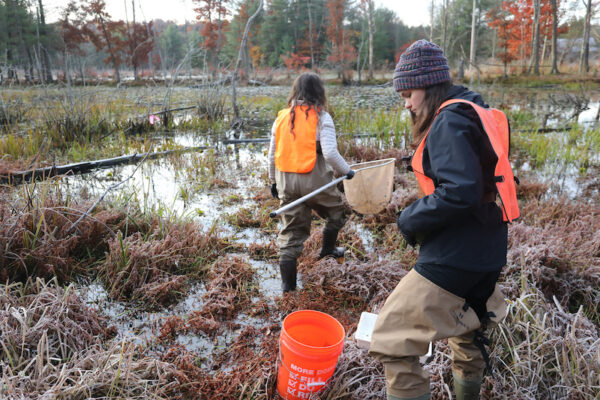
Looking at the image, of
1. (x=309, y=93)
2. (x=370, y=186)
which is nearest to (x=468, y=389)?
(x=370, y=186)

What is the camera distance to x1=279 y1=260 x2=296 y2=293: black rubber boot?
324 cm

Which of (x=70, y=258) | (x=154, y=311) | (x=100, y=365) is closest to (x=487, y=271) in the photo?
(x=100, y=365)

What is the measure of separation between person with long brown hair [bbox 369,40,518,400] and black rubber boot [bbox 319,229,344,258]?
1.87m

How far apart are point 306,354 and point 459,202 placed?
1067mm

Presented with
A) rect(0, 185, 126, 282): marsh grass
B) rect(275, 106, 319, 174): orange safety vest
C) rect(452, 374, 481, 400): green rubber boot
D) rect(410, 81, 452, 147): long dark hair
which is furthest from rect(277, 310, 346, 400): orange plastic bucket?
rect(0, 185, 126, 282): marsh grass

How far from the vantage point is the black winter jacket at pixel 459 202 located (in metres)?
1.53

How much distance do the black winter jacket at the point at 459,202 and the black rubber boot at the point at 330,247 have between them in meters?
1.90

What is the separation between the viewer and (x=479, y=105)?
1.68 m

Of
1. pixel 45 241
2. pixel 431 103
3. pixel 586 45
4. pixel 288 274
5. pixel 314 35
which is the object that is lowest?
pixel 288 274

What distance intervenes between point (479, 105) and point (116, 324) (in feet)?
9.20

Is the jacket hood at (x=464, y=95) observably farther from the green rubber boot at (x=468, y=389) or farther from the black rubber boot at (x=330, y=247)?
the black rubber boot at (x=330, y=247)

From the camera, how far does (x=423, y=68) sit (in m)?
1.79

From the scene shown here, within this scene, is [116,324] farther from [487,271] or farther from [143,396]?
[487,271]

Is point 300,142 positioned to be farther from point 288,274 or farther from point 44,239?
point 44,239
